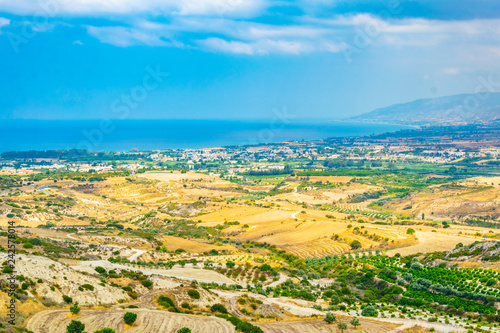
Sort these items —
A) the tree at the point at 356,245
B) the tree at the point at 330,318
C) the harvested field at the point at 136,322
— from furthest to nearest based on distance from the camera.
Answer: the tree at the point at 356,245 < the tree at the point at 330,318 < the harvested field at the point at 136,322

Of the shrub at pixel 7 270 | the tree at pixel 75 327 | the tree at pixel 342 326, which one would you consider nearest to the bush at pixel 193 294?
the tree at pixel 75 327

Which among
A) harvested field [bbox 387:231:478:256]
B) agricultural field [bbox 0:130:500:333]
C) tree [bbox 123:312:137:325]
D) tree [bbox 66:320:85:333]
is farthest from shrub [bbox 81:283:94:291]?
harvested field [bbox 387:231:478:256]

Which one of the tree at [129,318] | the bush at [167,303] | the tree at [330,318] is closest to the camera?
the tree at [129,318]

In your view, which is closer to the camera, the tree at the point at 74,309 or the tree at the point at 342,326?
the tree at the point at 74,309

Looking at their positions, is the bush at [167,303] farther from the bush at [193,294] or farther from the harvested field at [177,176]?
the harvested field at [177,176]

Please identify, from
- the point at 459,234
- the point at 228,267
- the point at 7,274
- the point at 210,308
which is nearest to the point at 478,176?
the point at 459,234

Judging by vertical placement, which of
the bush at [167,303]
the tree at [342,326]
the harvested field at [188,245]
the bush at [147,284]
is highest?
the bush at [147,284]

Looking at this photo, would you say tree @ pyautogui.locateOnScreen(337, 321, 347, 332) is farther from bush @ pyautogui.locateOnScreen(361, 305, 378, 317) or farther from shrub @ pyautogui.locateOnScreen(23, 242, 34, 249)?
shrub @ pyautogui.locateOnScreen(23, 242, 34, 249)
